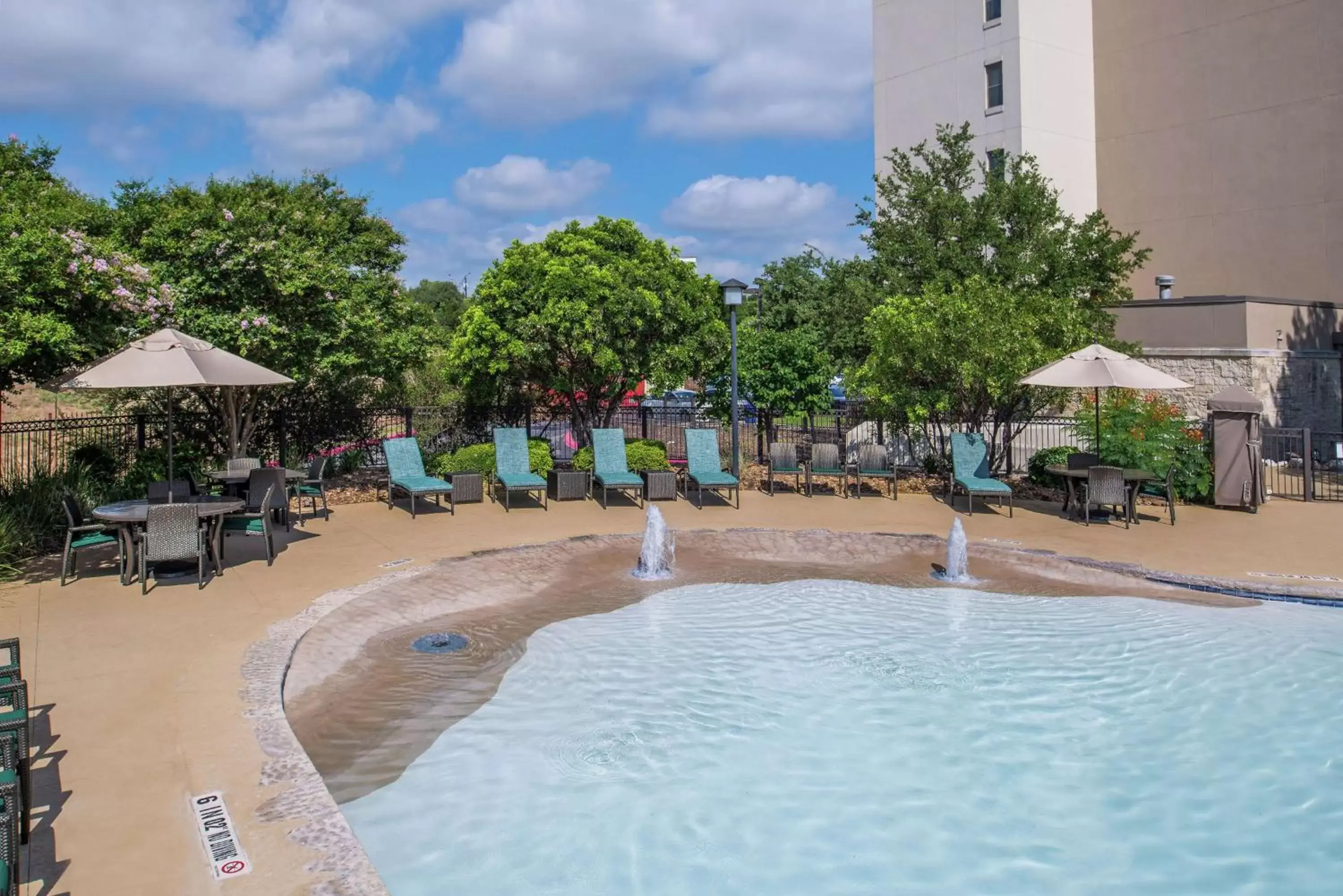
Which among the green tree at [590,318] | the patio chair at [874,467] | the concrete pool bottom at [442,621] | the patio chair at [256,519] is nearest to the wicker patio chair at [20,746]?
the concrete pool bottom at [442,621]

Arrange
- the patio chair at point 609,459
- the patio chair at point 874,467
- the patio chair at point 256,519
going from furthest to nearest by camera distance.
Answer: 1. the patio chair at point 874,467
2. the patio chair at point 609,459
3. the patio chair at point 256,519

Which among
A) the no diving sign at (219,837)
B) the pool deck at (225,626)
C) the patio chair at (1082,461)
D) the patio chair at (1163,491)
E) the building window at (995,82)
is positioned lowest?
the no diving sign at (219,837)

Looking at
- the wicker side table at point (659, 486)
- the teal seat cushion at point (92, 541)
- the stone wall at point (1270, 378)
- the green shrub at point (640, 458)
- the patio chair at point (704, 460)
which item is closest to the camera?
the teal seat cushion at point (92, 541)

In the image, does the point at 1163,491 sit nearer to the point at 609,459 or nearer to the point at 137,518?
the point at 609,459

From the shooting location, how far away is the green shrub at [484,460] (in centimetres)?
1507

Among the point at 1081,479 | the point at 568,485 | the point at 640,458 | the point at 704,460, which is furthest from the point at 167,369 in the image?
the point at 1081,479

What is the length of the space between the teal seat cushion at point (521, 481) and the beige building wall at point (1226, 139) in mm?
24614

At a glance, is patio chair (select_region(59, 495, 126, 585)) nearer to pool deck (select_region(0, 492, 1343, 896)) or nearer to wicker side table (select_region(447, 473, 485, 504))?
pool deck (select_region(0, 492, 1343, 896))

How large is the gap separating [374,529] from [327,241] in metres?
5.55

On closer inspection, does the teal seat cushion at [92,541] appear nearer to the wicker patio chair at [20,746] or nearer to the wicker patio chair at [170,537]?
the wicker patio chair at [170,537]

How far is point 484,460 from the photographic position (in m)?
15.4

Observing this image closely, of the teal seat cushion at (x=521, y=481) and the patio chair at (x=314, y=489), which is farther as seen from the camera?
the teal seat cushion at (x=521, y=481)

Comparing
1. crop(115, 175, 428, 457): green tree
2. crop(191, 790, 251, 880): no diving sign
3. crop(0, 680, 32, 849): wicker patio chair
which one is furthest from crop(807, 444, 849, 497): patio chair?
crop(0, 680, 32, 849): wicker patio chair

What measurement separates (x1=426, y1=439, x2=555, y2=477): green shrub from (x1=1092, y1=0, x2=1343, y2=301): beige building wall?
23.9 meters
